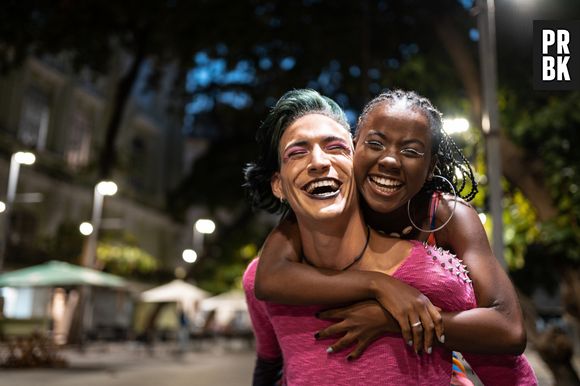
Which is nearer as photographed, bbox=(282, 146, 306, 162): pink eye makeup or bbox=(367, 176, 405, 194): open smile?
bbox=(367, 176, 405, 194): open smile

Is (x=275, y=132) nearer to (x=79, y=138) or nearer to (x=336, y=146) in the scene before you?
(x=336, y=146)

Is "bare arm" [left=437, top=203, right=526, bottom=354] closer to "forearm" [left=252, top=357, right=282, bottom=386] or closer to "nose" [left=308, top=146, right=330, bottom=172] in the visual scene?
"nose" [left=308, top=146, right=330, bottom=172]

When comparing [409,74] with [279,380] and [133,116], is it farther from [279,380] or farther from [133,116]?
[133,116]

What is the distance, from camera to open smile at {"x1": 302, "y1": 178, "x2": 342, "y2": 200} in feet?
6.10

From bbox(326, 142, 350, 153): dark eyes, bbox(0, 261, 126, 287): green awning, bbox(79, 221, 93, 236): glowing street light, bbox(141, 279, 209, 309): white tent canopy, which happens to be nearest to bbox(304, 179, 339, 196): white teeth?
bbox(326, 142, 350, 153): dark eyes

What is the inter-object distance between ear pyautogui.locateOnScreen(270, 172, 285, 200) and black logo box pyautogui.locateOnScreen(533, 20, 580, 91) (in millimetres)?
976

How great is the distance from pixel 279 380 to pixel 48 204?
34.2 metres

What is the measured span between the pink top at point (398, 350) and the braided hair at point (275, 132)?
429 mm

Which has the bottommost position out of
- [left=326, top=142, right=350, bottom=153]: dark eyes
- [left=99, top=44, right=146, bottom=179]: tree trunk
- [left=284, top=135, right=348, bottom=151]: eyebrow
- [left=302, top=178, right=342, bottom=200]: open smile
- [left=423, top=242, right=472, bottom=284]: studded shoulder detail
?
[left=423, top=242, right=472, bottom=284]: studded shoulder detail

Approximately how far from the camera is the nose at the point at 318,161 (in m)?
1.86

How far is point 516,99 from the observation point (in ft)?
35.9

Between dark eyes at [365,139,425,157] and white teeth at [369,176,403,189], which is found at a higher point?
dark eyes at [365,139,425,157]

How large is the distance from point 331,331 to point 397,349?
0.18 m

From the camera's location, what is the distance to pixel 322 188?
188cm
